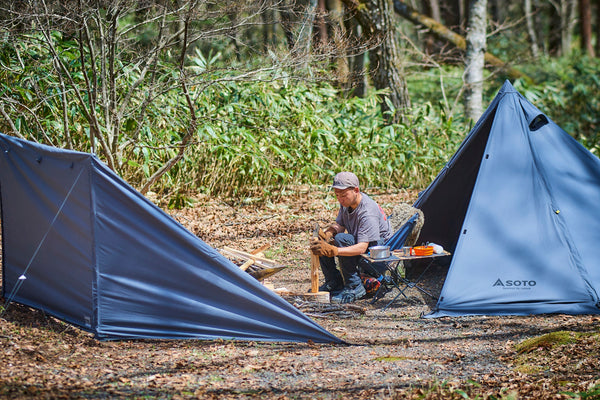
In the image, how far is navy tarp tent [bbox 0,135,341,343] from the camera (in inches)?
172

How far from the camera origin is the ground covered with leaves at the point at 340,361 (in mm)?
3695

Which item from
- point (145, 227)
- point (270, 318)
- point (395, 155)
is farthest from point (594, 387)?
point (395, 155)

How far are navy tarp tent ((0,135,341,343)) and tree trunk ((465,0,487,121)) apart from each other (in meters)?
9.58

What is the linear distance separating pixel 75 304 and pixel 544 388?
3.30 metres

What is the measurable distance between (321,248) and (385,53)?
6.58 meters

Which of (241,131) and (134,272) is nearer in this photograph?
(134,272)

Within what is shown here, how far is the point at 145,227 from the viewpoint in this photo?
4.40 metres

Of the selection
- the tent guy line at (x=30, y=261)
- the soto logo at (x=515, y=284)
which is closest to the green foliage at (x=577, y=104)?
the soto logo at (x=515, y=284)

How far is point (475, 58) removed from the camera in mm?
13117

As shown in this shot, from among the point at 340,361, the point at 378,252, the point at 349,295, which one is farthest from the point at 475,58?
the point at 340,361

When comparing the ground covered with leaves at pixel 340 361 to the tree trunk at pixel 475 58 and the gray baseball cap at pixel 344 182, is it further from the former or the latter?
the tree trunk at pixel 475 58

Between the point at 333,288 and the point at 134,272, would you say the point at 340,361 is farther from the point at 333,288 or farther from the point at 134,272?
the point at 333,288

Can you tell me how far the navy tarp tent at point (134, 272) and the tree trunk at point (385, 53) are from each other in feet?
22.6

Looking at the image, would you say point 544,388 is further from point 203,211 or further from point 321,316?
point 203,211
